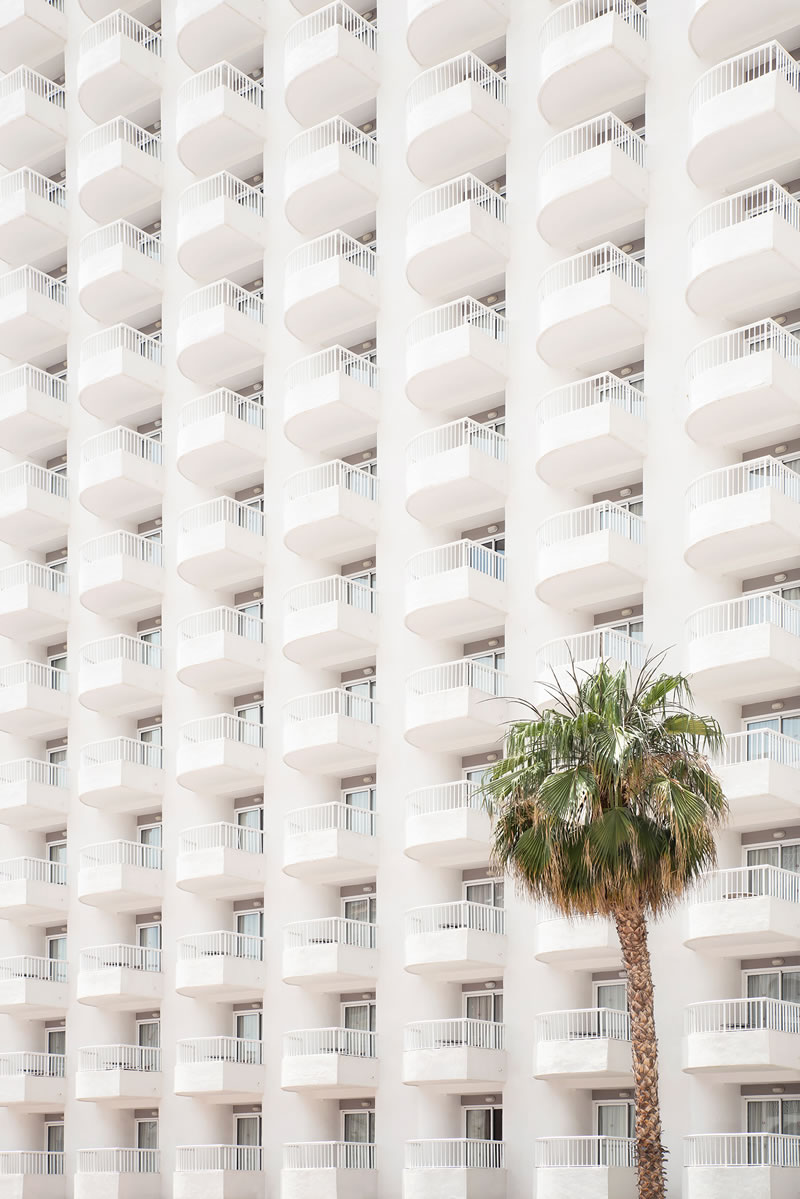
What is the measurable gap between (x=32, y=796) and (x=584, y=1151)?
20.2 meters

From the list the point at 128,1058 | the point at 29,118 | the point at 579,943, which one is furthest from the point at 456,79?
the point at 128,1058

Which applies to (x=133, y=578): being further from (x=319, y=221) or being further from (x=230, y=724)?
(x=319, y=221)

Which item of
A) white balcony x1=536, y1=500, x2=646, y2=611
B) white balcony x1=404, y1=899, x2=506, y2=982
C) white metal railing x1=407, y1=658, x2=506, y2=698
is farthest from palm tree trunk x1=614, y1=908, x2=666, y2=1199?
white metal railing x1=407, y1=658, x2=506, y2=698

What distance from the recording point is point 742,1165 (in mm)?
32000

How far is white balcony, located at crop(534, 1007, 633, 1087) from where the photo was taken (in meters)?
35.3

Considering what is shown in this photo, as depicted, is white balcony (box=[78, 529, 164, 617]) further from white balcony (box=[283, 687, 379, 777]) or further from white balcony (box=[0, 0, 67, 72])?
white balcony (box=[0, 0, 67, 72])

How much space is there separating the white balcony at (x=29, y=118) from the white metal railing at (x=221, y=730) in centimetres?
2016

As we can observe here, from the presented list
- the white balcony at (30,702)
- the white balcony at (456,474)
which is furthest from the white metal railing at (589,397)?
the white balcony at (30,702)

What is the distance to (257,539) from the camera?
46312 millimetres

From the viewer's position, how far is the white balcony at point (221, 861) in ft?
143

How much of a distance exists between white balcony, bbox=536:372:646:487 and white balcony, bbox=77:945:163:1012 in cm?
1717

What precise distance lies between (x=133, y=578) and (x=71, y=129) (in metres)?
15.8

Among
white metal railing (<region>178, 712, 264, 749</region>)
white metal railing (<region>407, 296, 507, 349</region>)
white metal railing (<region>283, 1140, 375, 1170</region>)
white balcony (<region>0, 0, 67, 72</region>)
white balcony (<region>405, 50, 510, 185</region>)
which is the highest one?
white balcony (<region>0, 0, 67, 72</region>)

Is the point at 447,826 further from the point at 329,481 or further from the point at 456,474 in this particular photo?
the point at 329,481
